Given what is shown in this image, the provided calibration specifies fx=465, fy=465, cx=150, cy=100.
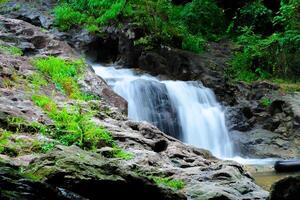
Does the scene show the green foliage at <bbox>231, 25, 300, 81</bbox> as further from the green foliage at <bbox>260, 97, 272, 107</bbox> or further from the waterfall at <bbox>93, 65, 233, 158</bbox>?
the waterfall at <bbox>93, 65, 233, 158</bbox>

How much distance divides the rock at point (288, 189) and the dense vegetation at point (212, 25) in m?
12.1

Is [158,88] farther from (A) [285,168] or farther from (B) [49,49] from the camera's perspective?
(A) [285,168]

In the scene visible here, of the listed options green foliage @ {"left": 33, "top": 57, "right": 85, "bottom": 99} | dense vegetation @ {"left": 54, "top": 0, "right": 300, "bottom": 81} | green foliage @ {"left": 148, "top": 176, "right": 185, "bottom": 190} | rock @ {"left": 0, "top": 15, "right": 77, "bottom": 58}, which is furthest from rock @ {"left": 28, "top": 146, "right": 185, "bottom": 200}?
dense vegetation @ {"left": 54, "top": 0, "right": 300, "bottom": 81}

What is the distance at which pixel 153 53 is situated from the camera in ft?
56.3

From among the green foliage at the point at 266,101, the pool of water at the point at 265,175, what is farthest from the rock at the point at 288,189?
the green foliage at the point at 266,101

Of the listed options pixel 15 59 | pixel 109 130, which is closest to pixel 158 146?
pixel 109 130

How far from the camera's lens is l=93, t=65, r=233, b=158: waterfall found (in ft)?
46.0

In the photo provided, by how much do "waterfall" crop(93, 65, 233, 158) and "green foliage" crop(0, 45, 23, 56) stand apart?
350 cm

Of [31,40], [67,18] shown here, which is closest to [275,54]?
[67,18]

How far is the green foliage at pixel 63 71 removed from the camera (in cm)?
1029

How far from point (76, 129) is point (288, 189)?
3995 millimetres

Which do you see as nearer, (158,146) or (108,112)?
(158,146)

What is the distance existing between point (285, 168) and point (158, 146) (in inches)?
145

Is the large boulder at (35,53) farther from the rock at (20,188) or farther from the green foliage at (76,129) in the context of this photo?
the rock at (20,188)
